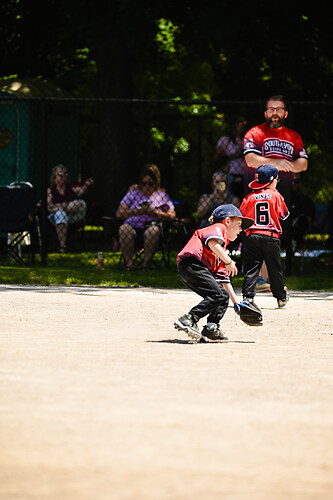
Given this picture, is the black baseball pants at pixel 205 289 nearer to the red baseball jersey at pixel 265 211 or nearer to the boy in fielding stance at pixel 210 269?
the boy in fielding stance at pixel 210 269

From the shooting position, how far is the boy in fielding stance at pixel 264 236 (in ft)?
37.8

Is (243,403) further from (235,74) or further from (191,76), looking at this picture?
(191,76)

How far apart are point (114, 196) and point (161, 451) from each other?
1683 centimetres

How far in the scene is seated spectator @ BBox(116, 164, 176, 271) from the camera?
606 inches

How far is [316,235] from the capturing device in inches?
729

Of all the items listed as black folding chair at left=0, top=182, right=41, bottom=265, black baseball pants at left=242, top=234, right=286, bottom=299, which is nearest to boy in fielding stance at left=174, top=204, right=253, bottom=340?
black baseball pants at left=242, top=234, right=286, bottom=299

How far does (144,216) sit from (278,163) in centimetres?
297

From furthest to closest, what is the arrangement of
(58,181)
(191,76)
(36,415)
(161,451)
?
(191,76)
(58,181)
(36,415)
(161,451)

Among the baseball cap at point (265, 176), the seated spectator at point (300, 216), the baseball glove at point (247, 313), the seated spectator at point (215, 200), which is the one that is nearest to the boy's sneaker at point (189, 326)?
the baseball glove at point (247, 313)

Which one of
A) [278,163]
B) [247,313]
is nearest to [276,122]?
[278,163]

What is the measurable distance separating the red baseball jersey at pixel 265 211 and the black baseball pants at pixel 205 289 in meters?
1.93

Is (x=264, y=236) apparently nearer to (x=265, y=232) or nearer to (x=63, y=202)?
(x=265, y=232)

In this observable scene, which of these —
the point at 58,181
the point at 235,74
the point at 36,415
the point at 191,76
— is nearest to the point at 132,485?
the point at 36,415

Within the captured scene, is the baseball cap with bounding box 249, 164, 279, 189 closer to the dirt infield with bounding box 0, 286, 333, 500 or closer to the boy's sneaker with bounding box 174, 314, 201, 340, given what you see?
the dirt infield with bounding box 0, 286, 333, 500
